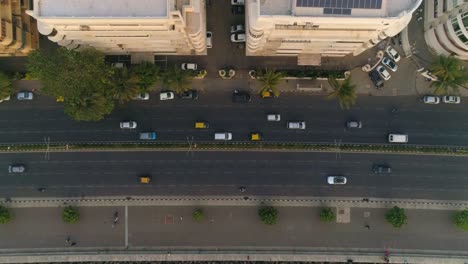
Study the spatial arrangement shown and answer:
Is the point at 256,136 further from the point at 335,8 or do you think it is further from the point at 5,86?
the point at 5,86

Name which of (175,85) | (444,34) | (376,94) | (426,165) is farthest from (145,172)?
(444,34)

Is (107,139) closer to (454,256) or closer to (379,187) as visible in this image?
(379,187)

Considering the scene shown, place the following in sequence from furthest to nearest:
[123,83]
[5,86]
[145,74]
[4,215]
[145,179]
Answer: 1. [145,179]
2. [4,215]
3. [5,86]
4. [145,74]
5. [123,83]

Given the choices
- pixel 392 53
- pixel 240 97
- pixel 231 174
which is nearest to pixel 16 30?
Answer: pixel 240 97

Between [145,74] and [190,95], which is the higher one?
[145,74]

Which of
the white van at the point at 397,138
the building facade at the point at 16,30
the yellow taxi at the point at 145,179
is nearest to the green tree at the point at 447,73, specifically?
the white van at the point at 397,138

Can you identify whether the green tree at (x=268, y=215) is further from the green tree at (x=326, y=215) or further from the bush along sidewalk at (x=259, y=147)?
the bush along sidewalk at (x=259, y=147)

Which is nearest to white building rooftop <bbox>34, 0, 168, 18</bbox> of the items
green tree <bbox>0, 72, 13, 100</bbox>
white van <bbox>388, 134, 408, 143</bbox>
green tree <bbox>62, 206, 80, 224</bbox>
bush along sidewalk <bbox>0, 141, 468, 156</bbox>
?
green tree <bbox>0, 72, 13, 100</bbox>
